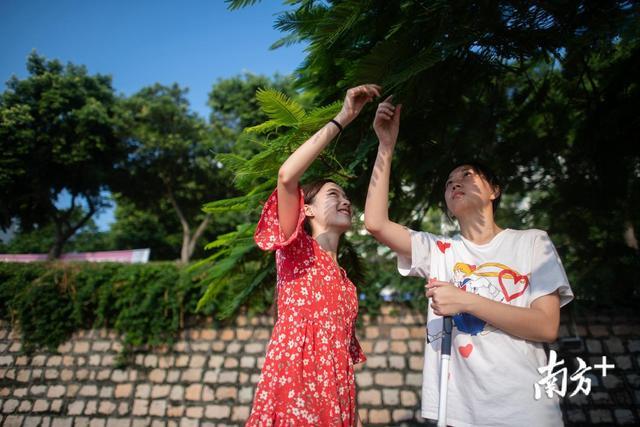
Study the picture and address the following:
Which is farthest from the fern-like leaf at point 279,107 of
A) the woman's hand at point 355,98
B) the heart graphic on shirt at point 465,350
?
→ the heart graphic on shirt at point 465,350

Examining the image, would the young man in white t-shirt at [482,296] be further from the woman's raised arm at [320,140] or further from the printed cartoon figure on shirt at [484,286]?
the woman's raised arm at [320,140]

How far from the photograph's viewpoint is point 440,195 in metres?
2.39

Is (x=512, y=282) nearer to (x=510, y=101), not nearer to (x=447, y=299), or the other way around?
(x=447, y=299)

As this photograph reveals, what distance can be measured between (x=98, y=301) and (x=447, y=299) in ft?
23.0

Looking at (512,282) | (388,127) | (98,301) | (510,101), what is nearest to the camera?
(512,282)

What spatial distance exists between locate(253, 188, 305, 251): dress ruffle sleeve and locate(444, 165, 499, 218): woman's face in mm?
674

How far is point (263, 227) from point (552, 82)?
8.34ft

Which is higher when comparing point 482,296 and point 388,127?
point 388,127

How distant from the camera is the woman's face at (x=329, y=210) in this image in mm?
1840

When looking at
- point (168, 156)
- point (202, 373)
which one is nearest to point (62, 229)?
point (168, 156)

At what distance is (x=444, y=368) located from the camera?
1311 mm

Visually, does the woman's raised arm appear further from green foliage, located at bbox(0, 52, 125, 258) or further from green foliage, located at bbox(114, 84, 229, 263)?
green foliage, located at bbox(0, 52, 125, 258)

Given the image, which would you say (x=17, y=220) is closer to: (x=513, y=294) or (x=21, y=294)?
(x=21, y=294)

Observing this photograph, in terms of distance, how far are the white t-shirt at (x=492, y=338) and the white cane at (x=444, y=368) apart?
0.29ft
